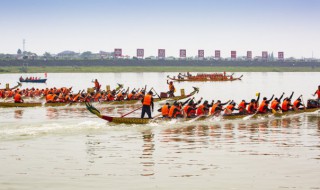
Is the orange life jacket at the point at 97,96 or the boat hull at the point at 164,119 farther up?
the orange life jacket at the point at 97,96

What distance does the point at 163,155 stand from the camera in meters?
22.0

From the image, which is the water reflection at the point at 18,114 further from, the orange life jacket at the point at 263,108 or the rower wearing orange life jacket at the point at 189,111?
the orange life jacket at the point at 263,108

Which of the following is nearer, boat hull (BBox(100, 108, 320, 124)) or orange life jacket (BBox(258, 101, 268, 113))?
boat hull (BBox(100, 108, 320, 124))

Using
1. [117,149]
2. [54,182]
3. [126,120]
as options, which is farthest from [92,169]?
[126,120]

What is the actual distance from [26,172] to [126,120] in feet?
40.1

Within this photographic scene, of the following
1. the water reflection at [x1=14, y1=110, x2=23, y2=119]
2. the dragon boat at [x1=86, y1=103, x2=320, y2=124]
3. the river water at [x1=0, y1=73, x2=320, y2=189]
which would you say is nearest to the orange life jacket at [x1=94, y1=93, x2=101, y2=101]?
the water reflection at [x1=14, y1=110, x2=23, y2=119]

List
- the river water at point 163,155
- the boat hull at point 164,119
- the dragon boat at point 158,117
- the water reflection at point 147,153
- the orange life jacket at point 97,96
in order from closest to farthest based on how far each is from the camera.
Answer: the river water at point 163,155 → the water reflection at point 147,153 → the dragon boat at point 158,117 → the boat hull at point 164,119 → the orange life jacket at point 97,96

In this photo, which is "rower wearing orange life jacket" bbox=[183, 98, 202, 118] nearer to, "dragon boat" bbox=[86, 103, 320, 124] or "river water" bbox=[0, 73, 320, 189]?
"dragon boat" bbox=[86, 103, 320, 124]

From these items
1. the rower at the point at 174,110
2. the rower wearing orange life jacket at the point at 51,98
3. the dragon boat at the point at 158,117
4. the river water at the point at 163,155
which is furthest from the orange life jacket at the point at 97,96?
the rower at the point at 174,110

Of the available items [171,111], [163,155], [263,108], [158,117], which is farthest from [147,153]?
[263,108]

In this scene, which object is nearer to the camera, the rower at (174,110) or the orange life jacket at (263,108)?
the rower at (174,110)

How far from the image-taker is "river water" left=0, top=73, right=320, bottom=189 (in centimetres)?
1725

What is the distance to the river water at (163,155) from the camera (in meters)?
17.2

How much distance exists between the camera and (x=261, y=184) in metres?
16.9
